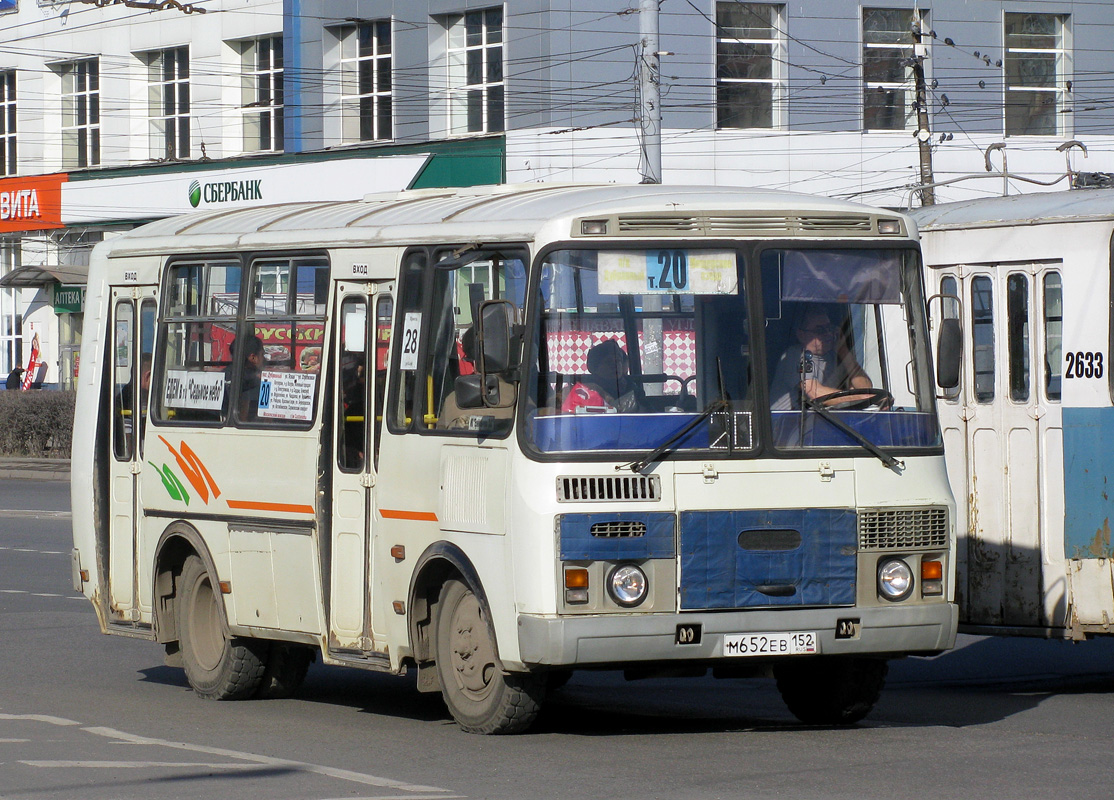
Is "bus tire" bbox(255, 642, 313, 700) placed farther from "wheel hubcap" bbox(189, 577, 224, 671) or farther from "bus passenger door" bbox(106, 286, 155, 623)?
"bus passenger door" bbox(106, 286, 155, 623)

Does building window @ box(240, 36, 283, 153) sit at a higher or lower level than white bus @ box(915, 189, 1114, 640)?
higher

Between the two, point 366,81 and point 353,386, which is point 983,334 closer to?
point 353,386

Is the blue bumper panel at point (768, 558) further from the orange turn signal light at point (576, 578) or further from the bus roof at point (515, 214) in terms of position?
the bus roof at point (515, 214)

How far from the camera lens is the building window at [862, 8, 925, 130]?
1435 inches

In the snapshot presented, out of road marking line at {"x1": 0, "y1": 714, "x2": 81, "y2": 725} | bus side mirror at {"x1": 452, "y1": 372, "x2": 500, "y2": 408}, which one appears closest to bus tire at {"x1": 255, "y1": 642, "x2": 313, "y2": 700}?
road marking line at {"x1": 0, "y1": 714, "x2": 81, "y2": 725}

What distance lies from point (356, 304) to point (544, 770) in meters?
2.97

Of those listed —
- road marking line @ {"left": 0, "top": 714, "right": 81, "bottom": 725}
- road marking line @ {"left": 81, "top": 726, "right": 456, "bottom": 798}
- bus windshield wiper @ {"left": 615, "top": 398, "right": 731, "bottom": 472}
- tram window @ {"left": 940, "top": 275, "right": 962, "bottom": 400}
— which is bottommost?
road marking line @ {"left": 0, "top": 714, "right": 81, "bottom": 725}

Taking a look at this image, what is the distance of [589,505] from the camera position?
8.56 m

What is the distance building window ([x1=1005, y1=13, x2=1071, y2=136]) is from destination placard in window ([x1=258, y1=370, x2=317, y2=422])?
95.7 ft

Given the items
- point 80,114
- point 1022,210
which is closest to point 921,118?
point 80,114

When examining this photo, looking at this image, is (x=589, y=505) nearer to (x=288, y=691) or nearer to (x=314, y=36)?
(x=288, y=691)

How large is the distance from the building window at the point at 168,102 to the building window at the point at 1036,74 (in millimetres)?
17330

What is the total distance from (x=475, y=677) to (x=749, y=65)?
2793 centimetres

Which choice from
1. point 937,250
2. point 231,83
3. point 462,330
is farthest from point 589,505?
point 231,83
